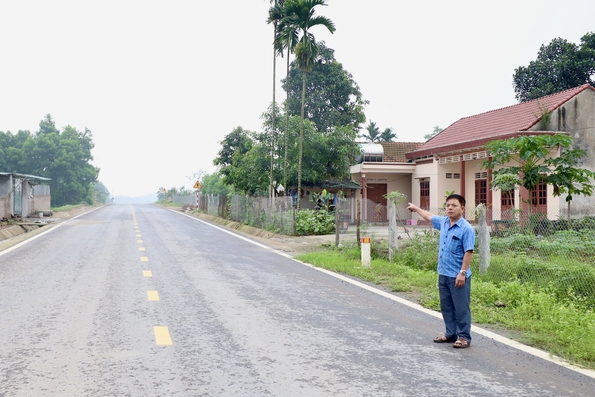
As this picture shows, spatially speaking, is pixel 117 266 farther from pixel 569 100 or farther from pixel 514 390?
pixel 569 100

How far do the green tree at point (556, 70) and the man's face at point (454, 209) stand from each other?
36.4 metres

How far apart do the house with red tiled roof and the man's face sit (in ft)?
44.2

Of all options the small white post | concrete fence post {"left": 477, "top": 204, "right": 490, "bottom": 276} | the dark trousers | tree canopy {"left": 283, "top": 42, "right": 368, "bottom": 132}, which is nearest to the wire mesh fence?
concrete fence post {"left": 477, "top": 204, "right": 490, "bottom": 276}

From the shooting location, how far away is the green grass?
6445mm

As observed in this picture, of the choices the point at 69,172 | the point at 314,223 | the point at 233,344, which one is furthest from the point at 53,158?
the point at 233,344

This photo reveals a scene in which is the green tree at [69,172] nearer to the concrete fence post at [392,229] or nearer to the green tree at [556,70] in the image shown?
the green tree at [556,70]

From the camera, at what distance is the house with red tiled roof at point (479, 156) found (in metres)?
23.1

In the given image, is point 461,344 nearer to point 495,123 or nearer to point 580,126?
point 580,126

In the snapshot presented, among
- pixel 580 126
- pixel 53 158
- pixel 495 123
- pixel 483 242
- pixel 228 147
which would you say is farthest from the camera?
pixel 53 158

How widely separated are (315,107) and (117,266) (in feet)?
114

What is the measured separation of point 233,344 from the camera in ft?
20.3

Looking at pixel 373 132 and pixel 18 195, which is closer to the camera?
pixel 18 195

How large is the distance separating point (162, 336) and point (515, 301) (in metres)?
5.14

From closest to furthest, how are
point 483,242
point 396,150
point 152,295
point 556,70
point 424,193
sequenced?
point 152,295 → point 483,242 → point 424,193 → point 396,150 → point 556,70
